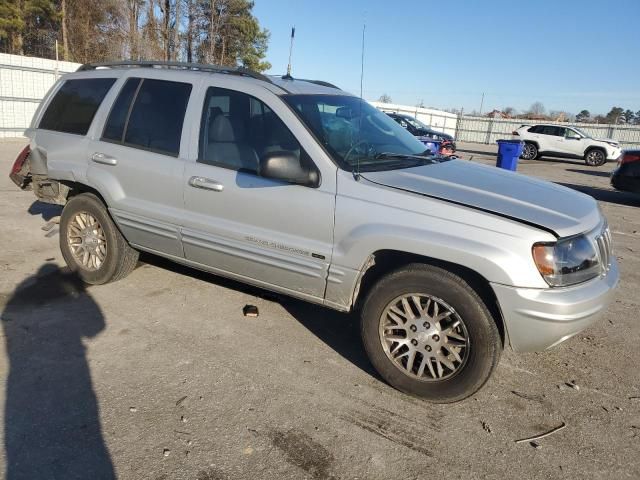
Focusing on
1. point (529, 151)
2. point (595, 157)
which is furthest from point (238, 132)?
point (529, 151)

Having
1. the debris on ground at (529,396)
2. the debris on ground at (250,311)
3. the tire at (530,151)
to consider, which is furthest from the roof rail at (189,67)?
the tire at (530,151)

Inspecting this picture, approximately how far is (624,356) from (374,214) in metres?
2.37

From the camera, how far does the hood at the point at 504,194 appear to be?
3.04 m

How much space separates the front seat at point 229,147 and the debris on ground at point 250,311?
1308 millimetres

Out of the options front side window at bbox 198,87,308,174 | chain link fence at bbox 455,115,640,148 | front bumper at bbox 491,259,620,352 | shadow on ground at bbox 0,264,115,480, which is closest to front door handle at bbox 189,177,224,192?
front side window at bbox 198,87,308,174

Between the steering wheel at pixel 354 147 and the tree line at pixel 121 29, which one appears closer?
the steering wheel at pixel 354 147

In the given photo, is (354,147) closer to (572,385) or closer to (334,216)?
(334,216)

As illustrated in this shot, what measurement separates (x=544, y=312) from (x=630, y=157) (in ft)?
34.7

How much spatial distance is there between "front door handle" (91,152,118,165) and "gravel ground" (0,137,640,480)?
1.19 meters

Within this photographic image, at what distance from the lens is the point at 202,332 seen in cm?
404

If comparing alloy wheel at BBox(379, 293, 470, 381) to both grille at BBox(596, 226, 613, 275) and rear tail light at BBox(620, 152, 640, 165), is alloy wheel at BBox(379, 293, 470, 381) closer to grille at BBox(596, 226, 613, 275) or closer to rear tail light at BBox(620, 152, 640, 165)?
grille at BBox(596, 226, 613, 275)

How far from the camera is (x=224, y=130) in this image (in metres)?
3.95

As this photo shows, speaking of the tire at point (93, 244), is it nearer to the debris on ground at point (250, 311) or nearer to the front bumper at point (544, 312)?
the debris on ground at point (250, 311)

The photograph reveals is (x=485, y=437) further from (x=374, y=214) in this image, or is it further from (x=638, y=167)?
(x=638, y=167)
